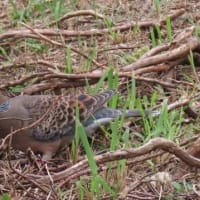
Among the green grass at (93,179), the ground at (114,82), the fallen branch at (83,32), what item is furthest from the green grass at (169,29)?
the green grass at (93,179)

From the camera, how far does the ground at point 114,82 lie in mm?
3719

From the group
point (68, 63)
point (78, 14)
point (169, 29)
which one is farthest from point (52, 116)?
point (78, 14)

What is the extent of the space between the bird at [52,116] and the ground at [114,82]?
0.07 meters

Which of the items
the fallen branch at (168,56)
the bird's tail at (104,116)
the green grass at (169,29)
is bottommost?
the bird's tail at (104,116)

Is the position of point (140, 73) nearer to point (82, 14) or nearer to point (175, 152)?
point (82, 14)

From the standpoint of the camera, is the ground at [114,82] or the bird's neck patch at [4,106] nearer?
the ground at [114,82]

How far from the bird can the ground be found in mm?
75

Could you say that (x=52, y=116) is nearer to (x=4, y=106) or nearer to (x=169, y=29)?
(x=4, y=106)

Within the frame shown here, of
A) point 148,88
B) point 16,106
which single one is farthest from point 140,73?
point 16,106

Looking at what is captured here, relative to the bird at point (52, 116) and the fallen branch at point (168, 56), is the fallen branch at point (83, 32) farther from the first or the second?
the bird at point (52, 116)

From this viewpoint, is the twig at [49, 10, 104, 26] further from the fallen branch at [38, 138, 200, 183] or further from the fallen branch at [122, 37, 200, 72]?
the fallen branch at [38, 138, 200, 183]

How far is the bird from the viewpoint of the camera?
465cm

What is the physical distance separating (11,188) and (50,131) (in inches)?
42.9

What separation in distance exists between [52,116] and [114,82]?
499mm
